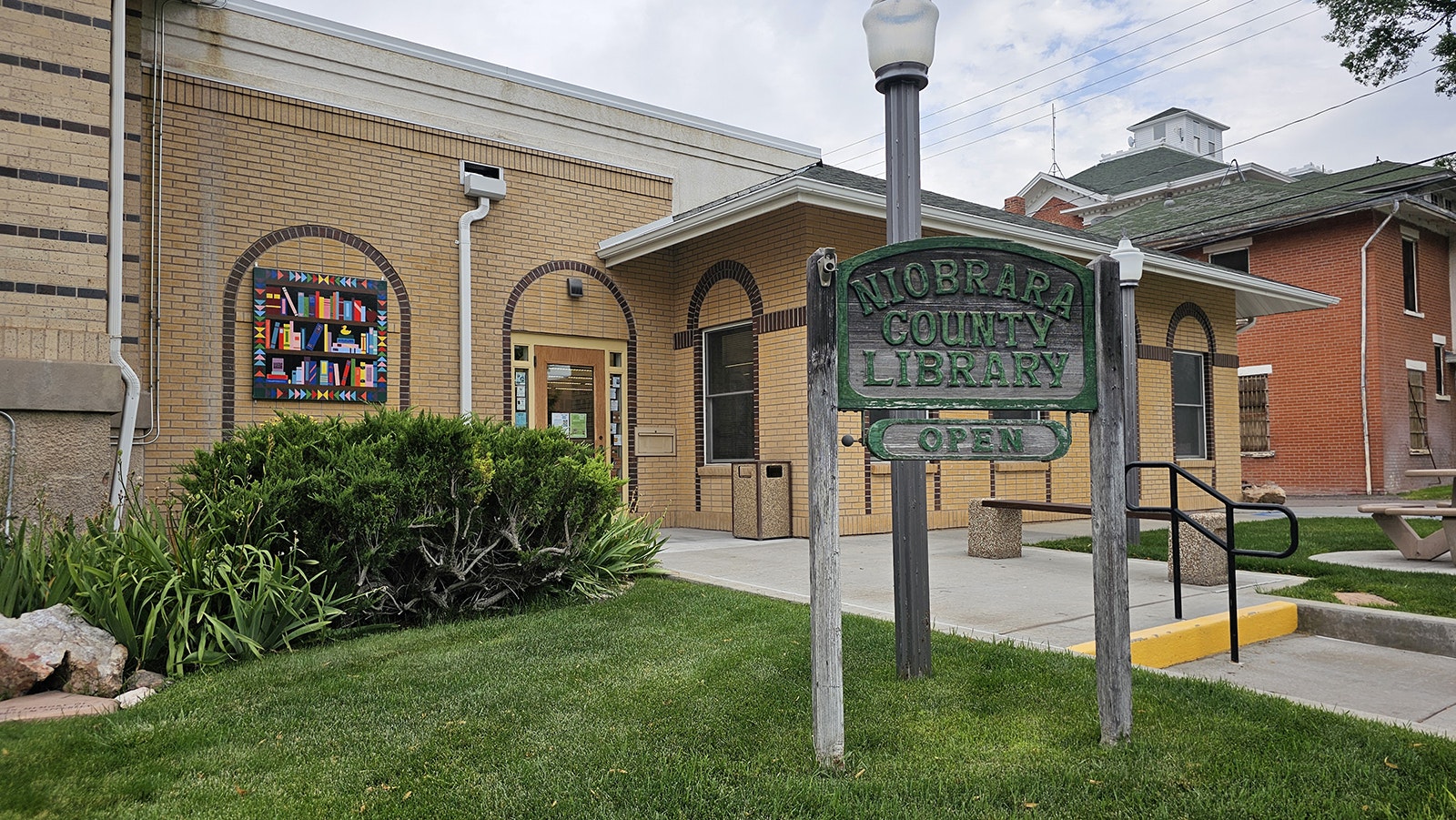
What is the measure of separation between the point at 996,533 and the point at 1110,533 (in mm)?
5584

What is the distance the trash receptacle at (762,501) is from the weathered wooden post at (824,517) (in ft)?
24.5

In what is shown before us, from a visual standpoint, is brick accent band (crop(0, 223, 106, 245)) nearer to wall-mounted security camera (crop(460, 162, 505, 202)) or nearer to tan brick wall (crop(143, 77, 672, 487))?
tan brick wall (crop(143, 77, 672, 487))

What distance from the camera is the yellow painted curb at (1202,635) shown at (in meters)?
5.38

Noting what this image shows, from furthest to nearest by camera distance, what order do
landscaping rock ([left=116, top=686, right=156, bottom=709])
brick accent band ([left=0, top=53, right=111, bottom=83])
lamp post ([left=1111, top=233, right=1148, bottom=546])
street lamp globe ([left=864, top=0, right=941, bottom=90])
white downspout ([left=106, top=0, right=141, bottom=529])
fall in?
lamp post ([left=1111, top=233, right=1148, bottom=546]) → white downspout ([left=106, top=0, right=141, bottom=529]) → brick accent band ([left=0, top=53, right=111, bottom=83]) → street lamp globe ([left=864, top=0, right=941, bottom=90]) → landscaping rock ([left=116, top=686, right=156, bottom=709])

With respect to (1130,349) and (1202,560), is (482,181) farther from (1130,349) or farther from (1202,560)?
(1202,560)

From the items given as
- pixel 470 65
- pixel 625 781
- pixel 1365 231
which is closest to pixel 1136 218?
pixel 1365 231

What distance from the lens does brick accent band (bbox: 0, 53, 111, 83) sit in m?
7.76

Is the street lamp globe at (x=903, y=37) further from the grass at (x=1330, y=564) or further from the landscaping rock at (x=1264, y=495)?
the landscaping rock at (x=1264, y=495)

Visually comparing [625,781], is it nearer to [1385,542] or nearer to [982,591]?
[982,591]

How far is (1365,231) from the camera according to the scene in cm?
2123

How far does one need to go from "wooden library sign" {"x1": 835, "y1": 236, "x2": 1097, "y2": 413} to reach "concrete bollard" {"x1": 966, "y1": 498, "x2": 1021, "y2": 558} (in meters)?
5.60

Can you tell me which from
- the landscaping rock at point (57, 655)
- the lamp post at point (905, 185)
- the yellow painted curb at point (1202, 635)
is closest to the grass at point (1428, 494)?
the yellow painted curb at point (1202, 635)

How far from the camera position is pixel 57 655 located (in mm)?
4629

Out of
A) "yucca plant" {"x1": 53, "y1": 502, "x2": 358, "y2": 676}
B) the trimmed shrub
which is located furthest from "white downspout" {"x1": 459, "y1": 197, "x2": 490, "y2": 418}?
"yucca plant" {"x1": 53, "y1": 502, "x2": 358, "y2": 676}
